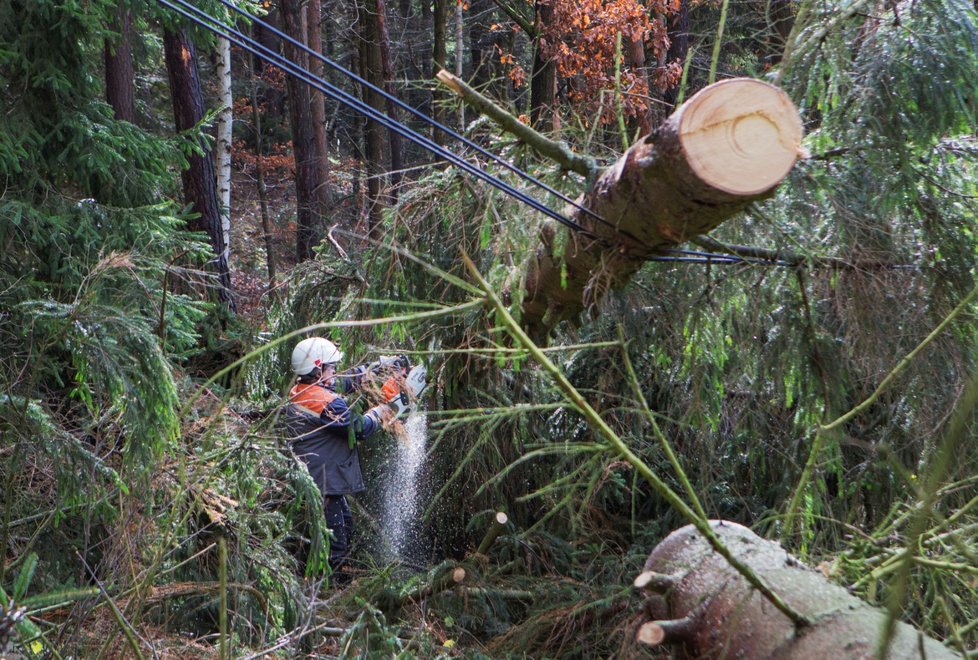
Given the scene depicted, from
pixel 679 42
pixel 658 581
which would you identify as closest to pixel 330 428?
pixel 658 581

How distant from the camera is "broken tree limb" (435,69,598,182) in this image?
12.0 feet

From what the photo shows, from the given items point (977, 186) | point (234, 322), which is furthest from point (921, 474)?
point (234, 322)

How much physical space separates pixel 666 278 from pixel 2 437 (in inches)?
120

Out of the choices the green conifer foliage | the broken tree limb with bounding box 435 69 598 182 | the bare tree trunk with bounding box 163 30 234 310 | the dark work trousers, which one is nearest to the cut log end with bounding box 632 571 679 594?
the broken tree limb with bounding box 435 69 598 182

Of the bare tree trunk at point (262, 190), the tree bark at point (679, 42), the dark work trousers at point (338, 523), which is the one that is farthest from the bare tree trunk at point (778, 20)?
the bare tree trunk at point (262, 190)

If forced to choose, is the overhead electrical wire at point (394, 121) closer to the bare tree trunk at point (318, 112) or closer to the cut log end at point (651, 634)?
the cut log end at point (651, 634)

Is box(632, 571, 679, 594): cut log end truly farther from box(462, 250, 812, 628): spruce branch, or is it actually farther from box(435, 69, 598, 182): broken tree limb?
box(435, 69, 598, 182): broken tree limb

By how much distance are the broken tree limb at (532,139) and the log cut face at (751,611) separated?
147 cm

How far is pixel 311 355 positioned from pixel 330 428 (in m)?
0.61

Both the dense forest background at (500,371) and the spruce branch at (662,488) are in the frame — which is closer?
the spruce branch at (662,488)

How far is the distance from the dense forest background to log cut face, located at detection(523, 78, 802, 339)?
8.7 inches

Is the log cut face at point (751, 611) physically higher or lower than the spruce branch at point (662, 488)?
lower

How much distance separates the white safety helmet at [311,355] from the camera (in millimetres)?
5645

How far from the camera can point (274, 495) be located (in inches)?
208
